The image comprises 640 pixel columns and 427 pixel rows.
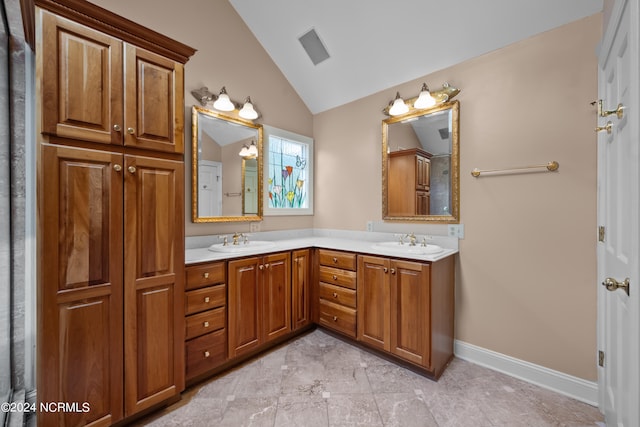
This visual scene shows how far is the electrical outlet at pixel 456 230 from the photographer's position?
2195 mm

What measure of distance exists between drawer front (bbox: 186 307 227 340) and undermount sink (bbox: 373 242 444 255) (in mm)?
1340

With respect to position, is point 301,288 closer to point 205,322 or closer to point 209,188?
point 205,322

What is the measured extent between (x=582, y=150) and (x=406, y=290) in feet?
4.75

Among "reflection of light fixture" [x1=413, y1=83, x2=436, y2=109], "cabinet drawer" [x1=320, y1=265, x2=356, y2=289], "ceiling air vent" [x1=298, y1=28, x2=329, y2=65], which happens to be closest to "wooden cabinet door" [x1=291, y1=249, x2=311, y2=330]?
"cabinet drawer" [x1=320, y1=265, x2=356, y2=289]

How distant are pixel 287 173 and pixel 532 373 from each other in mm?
2728

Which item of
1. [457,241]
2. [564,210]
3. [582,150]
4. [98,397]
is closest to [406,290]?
[457,241]

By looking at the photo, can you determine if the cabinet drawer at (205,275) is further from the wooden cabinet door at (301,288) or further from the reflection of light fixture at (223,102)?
the reflection of light fixture at (223,102)

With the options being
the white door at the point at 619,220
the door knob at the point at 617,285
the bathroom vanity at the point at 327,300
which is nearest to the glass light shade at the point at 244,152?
the bathroom vanity at the point at 327,300

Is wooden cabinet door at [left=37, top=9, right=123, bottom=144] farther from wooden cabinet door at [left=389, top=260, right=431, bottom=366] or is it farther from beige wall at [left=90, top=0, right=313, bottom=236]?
wooden cabinet door at [left=389, top=260, right=431, bottom=366]

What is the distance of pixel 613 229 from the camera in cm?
136

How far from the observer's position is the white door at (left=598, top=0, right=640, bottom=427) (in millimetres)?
931

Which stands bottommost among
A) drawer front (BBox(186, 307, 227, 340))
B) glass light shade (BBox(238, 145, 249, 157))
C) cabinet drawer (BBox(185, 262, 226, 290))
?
drawer front (BBox(186, 307, 227, 340))

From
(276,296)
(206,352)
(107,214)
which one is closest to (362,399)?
(276,296)

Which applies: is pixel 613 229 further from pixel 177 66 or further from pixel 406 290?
pixel 177 66
